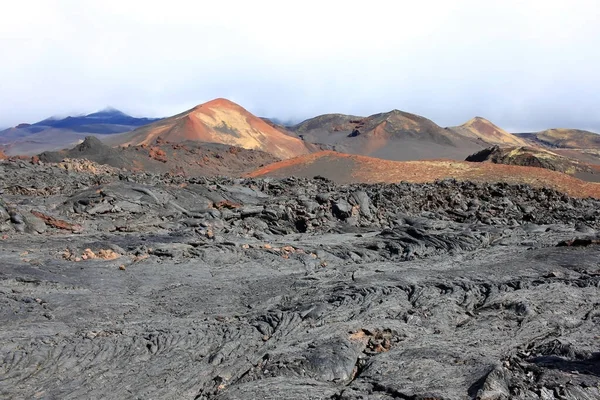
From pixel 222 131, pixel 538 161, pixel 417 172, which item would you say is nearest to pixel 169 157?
pixel 417 172

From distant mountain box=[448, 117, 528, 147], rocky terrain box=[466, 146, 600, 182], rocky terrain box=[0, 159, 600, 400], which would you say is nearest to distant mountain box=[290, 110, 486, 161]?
rocky terrain box=[466, 146, 600, 182]

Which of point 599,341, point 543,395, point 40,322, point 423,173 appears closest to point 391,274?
point 599,341

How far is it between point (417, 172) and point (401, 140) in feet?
110

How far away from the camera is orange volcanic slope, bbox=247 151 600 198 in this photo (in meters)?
22.5

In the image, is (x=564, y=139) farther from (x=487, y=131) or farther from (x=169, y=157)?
(x=169, y=157)

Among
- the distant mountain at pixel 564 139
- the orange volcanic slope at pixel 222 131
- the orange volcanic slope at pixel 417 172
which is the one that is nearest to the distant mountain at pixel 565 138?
the distant mountain at pixel 564 139

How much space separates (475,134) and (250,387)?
89.6 metres

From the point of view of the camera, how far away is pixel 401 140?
5750 cm

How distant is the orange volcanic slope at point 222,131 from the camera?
47125 mm

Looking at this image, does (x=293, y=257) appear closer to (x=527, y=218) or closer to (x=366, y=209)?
(x=366, y=209)

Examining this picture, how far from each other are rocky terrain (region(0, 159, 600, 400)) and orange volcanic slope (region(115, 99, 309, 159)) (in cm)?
3339

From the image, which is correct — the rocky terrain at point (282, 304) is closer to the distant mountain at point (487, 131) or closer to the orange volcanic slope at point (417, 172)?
the orange volcanic slope at point (417, 172)

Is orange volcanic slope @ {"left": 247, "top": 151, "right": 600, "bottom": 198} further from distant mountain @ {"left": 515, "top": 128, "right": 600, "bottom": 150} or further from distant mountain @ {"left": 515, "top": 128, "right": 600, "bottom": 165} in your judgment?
distant mountain @ {"left": 515, "top": 128, "right": 600, "bottom": 150}

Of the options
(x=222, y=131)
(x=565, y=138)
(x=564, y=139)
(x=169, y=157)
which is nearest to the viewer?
(x=169, y=157)
